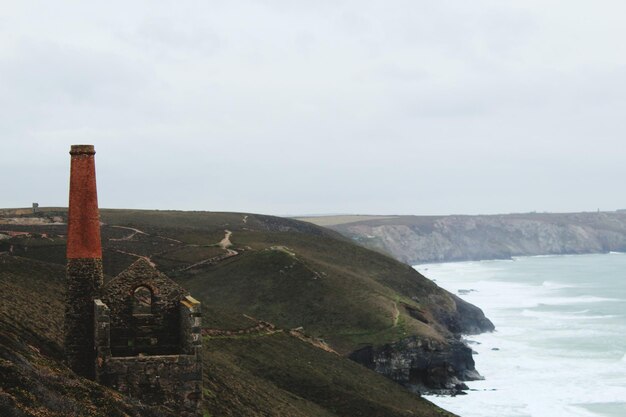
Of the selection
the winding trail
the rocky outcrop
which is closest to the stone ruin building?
the rocky outcrop

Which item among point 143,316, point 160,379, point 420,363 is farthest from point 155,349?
point 420,363

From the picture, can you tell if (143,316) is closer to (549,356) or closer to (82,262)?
(82,262)

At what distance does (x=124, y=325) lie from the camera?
26484 mm

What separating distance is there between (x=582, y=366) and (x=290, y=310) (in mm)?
27532

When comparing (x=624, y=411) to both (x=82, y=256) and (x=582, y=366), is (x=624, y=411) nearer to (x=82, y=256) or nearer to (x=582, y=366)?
(x=582, y=366)

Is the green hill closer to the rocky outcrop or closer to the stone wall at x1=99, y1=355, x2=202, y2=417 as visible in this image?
the rocky outcrop

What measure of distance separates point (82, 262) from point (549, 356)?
62.4 m

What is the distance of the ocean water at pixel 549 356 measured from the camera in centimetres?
6056

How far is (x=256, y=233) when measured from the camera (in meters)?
120

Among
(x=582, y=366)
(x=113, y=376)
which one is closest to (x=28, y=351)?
(x=113, y=376)

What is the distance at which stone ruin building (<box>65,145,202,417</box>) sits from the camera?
989 inches

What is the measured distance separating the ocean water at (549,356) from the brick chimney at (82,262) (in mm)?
37454

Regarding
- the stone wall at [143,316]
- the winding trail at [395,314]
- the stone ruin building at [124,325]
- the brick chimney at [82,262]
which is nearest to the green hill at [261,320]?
the winding trail at [395,314]

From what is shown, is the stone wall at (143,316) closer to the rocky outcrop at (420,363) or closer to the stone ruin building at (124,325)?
the stone ruin building at (124,325)
